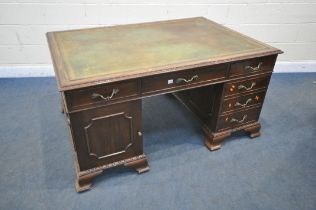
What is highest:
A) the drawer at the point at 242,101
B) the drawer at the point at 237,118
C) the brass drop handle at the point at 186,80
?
the brass drop handle at the point at 186,80

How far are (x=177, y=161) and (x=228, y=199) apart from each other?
0.41m

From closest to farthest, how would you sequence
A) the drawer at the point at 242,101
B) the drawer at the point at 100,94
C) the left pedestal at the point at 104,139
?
the drawer at the point at 100,94
the left pedestal at the point at 104,139
the drawer at the point at 242,101

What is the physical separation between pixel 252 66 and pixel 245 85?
0.13 meters

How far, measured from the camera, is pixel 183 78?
150 cm

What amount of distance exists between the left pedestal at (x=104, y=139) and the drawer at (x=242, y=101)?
61 centimetres

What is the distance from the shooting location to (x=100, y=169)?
62.4 inches

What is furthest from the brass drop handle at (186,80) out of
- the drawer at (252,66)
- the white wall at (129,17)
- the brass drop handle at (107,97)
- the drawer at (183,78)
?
the white wall at (129,17)

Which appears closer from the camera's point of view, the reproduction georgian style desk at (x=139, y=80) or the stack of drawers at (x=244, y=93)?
the reproduction georgian style desk at (x=139, y=80)

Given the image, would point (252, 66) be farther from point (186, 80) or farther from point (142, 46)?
point (142, 46)

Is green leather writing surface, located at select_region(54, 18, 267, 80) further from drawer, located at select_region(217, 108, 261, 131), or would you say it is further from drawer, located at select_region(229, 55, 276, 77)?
drawer, located at select_region(217, 108, 261, 131)

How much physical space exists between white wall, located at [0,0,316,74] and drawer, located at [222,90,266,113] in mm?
1161

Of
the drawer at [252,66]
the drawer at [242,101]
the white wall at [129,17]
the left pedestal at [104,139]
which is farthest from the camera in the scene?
the white wall at [129,17]

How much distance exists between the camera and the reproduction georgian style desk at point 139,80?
4.41ft

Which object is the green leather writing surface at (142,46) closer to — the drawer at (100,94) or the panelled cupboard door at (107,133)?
the drawer at (100,94)
